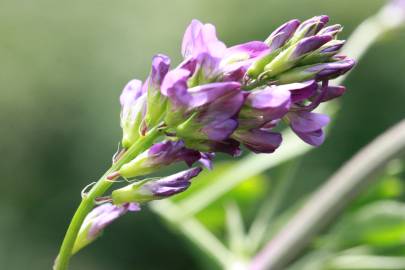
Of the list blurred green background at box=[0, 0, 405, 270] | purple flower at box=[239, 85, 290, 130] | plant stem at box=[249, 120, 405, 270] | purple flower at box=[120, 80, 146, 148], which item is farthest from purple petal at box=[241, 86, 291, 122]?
blurred green background at box=[0, 0, 405, 270]

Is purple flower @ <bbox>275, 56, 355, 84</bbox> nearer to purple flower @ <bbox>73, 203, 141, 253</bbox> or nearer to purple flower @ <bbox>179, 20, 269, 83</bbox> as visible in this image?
purple flower @ <bbox>179, 20, 269, 83</bbox>

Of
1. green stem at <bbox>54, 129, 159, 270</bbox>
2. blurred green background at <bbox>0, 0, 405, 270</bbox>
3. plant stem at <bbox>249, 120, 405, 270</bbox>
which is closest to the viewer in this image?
green stem at <bbox>54, 129, 159, 270</bbox>

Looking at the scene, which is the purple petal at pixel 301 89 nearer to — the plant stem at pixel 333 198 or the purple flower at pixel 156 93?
the purple flower at pixel 156 93

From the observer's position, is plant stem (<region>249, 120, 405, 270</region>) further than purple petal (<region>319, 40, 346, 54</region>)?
Yes

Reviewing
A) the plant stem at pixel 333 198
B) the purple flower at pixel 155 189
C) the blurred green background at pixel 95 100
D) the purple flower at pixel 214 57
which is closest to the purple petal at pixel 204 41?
the purple flower at pixel 214 57

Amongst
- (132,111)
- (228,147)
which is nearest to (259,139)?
(228,147)

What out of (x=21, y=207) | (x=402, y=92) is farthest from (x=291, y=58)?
(x=402, y=92)

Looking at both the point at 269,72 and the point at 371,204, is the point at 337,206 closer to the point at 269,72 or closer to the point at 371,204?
the point at 371,204
